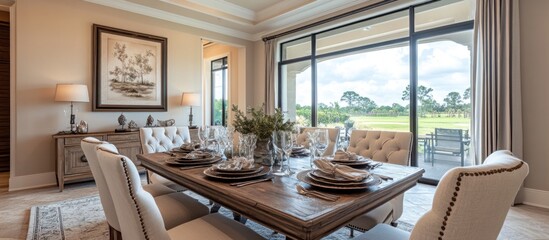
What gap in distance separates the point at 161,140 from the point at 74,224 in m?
1.05

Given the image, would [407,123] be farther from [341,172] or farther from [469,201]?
[469,201]

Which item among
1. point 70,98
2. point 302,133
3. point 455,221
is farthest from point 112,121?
point 455,221

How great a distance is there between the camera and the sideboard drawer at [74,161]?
11.4 feet

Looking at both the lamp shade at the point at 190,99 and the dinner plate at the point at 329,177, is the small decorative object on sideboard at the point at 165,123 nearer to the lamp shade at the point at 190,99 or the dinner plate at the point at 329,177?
the lamp shade at the point at 190,99

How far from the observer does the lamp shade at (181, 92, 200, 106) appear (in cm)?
477

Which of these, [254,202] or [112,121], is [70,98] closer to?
[112,121]

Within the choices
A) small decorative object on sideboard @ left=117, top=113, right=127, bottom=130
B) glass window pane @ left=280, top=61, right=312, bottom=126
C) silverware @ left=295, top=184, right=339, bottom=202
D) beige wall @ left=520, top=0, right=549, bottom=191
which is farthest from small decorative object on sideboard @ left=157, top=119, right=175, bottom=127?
beige wall @ left=520, top=0, right=549, bottom=191

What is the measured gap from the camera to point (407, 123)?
13.1ft

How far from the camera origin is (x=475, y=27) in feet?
10.5

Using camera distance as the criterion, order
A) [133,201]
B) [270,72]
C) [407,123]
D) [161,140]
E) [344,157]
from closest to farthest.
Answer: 1. [133,201]
2. [344,157]
3. [161,140]
4. [407,123]
5. [270,72]

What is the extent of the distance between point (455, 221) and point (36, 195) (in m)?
4.33

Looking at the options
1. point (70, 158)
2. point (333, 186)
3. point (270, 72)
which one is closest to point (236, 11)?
point (270, 72)

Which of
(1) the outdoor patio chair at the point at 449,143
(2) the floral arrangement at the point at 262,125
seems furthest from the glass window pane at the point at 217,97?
(2) the floral arrangement at the point at 262,125

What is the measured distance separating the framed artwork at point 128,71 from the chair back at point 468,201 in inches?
179
